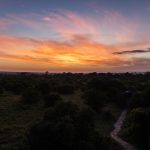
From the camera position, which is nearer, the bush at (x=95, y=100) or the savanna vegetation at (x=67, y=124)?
the savanna vegetation at (x=67, y=124)

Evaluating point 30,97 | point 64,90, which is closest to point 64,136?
point 30,97

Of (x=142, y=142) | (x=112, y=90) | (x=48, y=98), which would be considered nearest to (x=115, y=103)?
(x=112, y=90)

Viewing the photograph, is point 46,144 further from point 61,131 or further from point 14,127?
point 14,127

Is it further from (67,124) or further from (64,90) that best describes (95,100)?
(67,124)

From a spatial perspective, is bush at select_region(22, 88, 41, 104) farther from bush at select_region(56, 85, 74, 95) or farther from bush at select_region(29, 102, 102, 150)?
bush at select_region(29, 102, 102, 150)

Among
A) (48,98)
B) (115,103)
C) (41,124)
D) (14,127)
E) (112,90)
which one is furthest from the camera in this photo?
(112,90)

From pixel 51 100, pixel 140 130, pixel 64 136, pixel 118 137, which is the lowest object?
pixel 118 137

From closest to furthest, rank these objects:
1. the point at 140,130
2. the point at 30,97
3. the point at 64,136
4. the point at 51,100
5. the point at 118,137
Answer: the point at 64,136 < the point at 140,130 < the point at 118,137 < the point at 51,100 < the point at 30,97

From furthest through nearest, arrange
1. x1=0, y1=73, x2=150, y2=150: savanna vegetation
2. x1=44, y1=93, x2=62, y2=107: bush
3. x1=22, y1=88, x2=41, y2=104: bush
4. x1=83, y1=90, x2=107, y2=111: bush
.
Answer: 1. x1=22, y1=88, x2=41, y2=104: bush
2. x1=44, y1=93, x2=62, y2=107: bush
3. x1=83, y1=90, x2=107, y2=111: bush
4. x1=0, y1=73, x2=150, y2=150: savanna vegetation

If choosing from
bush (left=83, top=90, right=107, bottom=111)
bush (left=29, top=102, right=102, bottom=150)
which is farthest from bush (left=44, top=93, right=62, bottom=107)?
bush (left=29, top=102, right=102, bottom=150)

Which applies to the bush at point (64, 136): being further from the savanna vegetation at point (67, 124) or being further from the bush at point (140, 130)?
the bush at point (140, 130)

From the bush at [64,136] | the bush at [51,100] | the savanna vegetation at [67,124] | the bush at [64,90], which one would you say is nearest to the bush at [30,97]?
the savanna vegetation at [67,124]
